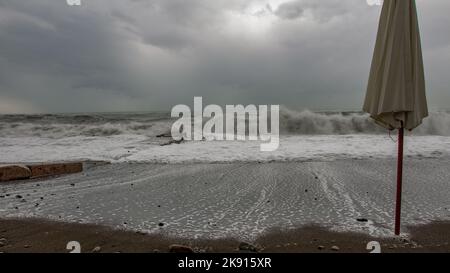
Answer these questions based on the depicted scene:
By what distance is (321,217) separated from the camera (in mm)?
4836

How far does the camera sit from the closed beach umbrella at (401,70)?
3541mm

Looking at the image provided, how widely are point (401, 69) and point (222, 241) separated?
2786mm

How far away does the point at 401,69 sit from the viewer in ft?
11.6

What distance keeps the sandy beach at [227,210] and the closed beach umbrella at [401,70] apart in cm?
150

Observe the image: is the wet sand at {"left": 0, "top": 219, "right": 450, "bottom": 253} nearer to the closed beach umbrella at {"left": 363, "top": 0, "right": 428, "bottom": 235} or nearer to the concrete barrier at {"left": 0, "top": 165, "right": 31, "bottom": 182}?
Result: the closed beach umbrella at {"left": 363, "top": 0, "right": 428, "bottom": 235}

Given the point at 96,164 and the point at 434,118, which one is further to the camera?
the point at 434,118

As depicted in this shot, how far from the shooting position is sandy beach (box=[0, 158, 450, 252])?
13.1ft

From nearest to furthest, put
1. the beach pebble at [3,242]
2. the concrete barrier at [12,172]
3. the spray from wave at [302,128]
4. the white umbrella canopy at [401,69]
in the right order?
the white umbrella canopy at [401,69] → the beach pebble at [3,242] → the concrete barrier at [12,172] → the spray from wave at [302,128]

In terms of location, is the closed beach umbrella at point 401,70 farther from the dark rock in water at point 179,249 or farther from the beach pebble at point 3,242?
the beach pebble at point 3,242

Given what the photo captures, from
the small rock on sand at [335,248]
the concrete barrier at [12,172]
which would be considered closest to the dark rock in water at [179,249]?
the small rock on sand at [335,248]

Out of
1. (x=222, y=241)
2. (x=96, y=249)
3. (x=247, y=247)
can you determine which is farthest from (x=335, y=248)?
(x=96, y=249)
